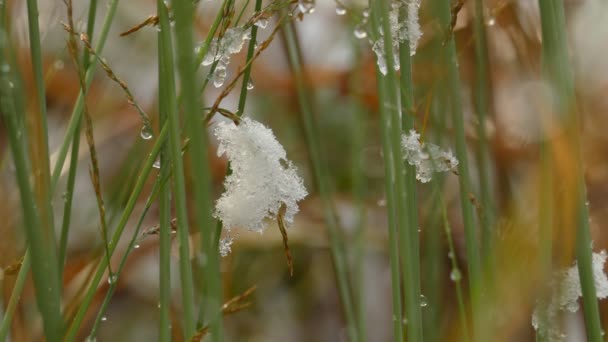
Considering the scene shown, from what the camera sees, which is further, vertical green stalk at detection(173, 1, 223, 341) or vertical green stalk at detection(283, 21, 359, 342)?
vertical green stalk at detection(283, 21, 359, 342)

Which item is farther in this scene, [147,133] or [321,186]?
[321,186]

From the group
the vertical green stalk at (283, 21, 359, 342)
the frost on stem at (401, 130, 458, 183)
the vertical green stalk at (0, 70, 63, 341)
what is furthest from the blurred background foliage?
the vertical green stalk at (0, 70, 63, 341)

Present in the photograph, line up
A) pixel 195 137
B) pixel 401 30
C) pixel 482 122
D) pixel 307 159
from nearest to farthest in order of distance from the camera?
pixel 195 137 < pixel 401 30 < pixel 482 122 < pixel 307 159

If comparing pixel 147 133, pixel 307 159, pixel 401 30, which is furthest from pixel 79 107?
pixel 307 159

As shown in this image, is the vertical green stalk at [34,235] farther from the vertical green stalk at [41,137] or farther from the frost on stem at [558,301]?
the frost on stem at [558,301]

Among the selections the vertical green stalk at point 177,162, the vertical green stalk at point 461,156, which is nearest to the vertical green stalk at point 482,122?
the vertical green stalk at point 461,156

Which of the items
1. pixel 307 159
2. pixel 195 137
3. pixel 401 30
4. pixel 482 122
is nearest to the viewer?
pixel 195 137

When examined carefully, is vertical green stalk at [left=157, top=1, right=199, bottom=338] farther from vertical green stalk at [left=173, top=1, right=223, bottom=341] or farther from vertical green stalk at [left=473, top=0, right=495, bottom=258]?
vertical green stalk at [left=473, top=0, right=495, bottom=258]

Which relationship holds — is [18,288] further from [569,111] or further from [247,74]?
[569,111]
